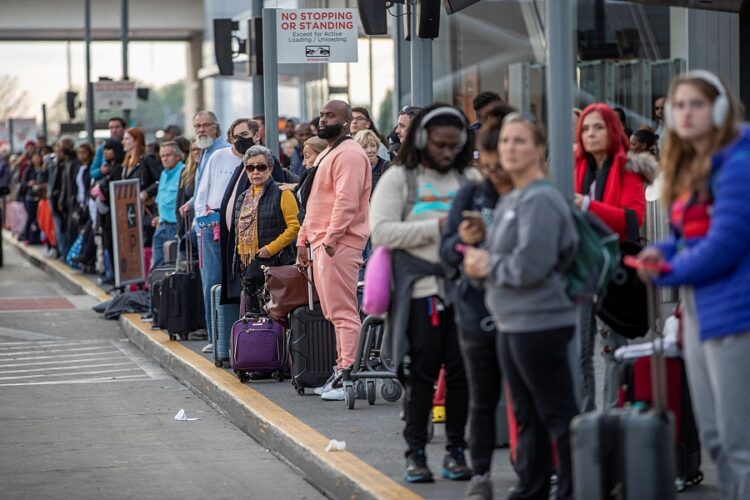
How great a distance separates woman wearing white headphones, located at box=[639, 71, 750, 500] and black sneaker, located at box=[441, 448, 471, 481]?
1.88m

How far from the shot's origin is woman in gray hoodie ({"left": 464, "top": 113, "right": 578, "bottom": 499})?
5742 mm

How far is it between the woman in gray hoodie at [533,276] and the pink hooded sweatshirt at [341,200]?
3570 millimetres

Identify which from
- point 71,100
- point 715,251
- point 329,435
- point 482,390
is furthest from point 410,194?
point 71,100

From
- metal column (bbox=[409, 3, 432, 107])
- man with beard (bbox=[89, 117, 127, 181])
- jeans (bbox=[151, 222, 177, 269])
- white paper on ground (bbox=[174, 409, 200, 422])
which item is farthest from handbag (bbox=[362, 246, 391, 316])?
man with beard (bbox=[89, 117, 127, 181])

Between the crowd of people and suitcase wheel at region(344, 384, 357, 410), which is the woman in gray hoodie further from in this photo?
suitcase wheel at region(344, 384, 357, 410)

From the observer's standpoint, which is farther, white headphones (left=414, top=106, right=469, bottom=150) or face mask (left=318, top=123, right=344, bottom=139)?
face mask (left=318, top=123, right=344, bottom=139)

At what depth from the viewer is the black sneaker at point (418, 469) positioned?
280 inches

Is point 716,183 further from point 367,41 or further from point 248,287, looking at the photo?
point 367,41

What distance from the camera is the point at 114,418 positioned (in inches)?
414

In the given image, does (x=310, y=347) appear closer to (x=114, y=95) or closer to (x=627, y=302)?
(x=627, y=302)

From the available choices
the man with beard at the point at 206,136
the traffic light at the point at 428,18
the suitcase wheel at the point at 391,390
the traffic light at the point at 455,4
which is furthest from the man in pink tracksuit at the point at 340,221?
the man with beard at the point at 206,136

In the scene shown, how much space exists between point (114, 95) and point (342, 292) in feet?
64.0

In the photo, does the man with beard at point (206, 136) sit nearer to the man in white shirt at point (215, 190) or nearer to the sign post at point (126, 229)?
the man in white shirt at point (215, 190)

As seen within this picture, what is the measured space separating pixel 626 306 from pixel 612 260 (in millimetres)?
1114
